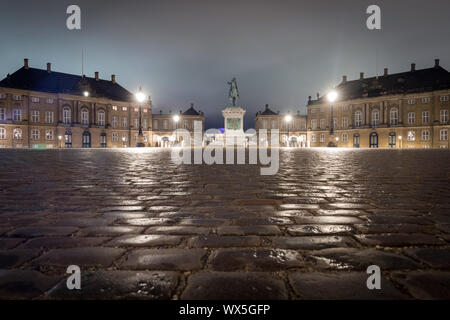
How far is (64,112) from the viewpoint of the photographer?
50.6 meters

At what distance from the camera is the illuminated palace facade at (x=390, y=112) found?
1833 inches

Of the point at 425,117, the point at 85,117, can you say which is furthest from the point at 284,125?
the point at 85,117

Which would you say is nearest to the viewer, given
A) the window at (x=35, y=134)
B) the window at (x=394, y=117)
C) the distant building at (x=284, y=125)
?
the window at (x=35, y=134)

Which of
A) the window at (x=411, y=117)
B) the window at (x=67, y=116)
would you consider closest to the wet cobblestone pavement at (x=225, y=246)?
the window at (x=67, y=116)

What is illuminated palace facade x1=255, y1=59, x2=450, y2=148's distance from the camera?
153 feet

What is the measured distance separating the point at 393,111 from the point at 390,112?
489mm

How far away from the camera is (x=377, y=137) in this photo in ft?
171

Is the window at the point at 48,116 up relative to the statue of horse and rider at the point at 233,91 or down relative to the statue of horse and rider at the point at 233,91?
down

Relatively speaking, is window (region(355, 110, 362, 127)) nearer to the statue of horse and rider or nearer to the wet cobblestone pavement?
the statue of horse and rider

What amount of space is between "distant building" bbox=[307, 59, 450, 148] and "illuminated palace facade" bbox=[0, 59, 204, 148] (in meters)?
37.5

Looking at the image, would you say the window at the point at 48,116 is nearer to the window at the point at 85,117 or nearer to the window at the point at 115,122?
the window at the point at 85,117

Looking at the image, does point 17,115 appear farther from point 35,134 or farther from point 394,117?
point 394,117

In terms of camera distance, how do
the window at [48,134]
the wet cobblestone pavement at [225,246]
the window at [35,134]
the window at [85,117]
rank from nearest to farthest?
the wet cobblestone pavement at [225,246]
the window at [35,134]
the window at [48,134]
the window at [85,117]

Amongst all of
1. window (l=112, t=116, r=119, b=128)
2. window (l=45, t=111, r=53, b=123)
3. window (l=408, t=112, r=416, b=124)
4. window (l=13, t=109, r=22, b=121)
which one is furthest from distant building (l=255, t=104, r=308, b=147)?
window (l=13, t=109, r=22, b=121)
